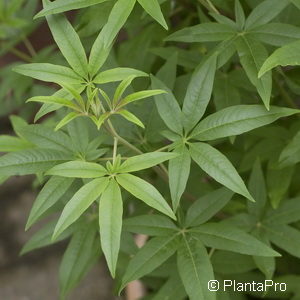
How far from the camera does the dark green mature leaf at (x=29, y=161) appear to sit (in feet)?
2.24

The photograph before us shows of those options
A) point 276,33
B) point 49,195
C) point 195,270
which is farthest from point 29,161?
point 276,33

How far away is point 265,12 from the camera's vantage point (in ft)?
2.45

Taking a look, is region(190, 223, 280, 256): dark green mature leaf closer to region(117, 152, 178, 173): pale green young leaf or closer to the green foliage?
the green foliage

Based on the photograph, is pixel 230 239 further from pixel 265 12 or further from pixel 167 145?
pixel 265 12

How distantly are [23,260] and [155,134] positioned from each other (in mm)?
1122

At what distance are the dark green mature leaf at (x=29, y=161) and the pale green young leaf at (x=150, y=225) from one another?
0.49 ft

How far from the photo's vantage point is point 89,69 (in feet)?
2.22

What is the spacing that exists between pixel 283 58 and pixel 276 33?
11cm

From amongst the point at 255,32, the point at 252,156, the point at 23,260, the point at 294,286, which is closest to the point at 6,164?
the point at 255,32

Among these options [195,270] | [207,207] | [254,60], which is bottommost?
[195,270]

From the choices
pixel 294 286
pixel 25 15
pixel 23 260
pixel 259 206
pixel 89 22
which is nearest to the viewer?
pixel 89 22

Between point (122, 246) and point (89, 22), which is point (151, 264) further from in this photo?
point (89, 22)

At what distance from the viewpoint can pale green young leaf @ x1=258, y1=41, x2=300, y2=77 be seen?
62 centimetres

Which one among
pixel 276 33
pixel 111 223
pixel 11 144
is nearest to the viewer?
pixel 111 223
